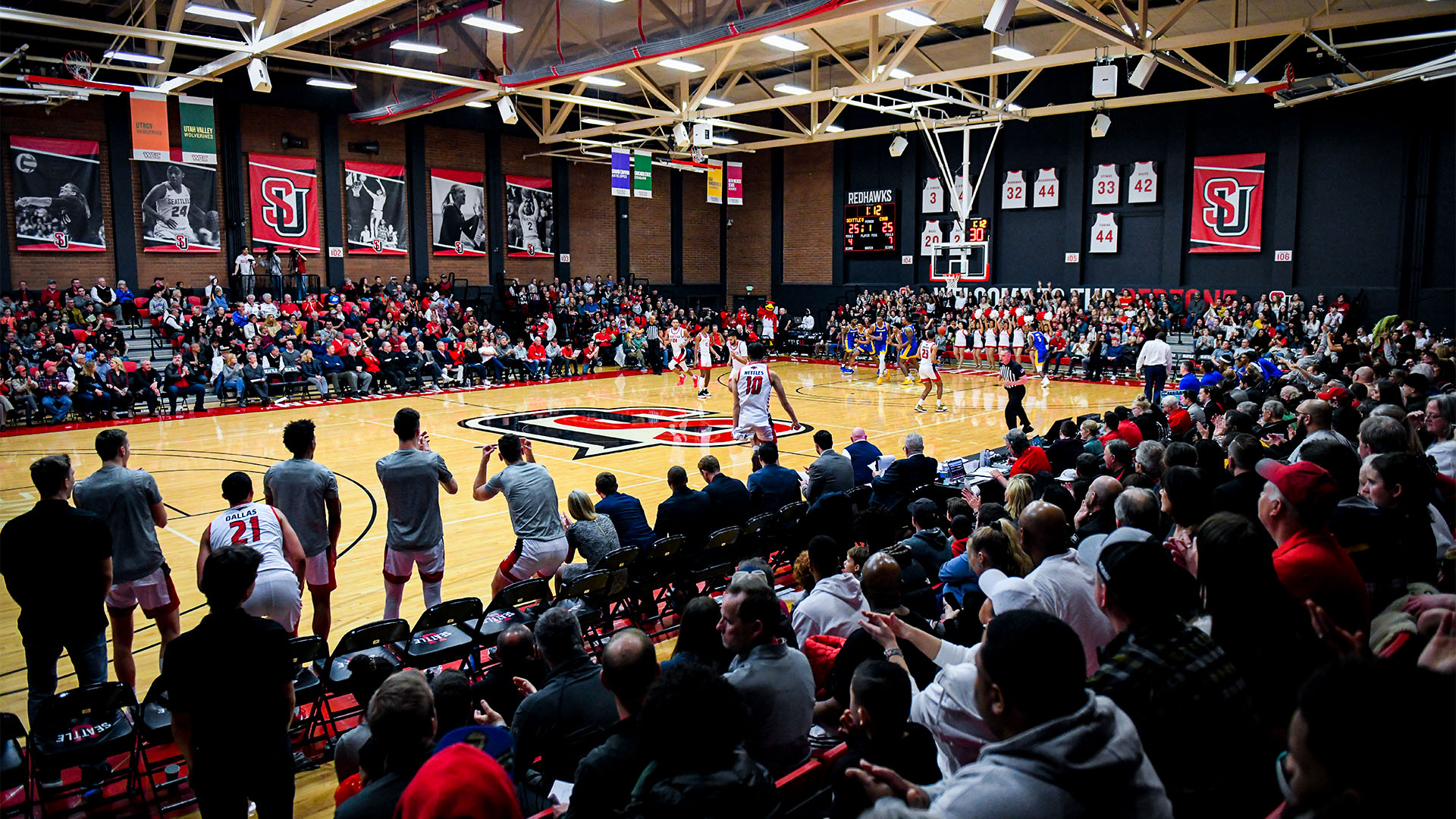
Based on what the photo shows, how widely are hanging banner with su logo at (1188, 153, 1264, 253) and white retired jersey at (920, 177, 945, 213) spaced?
25.2 feet

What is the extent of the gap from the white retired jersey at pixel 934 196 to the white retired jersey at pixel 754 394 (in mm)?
20599

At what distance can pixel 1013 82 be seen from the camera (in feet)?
89.8

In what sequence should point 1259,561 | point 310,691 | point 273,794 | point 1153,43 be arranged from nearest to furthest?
point 1259,561
point 273,794
point 310,691
point 1153,43

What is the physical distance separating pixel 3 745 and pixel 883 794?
12.7 ft

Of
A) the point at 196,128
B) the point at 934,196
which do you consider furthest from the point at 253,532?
the point at 934,196

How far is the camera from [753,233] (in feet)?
117

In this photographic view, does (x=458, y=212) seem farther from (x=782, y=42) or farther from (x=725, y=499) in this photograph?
(x=725, y=499)

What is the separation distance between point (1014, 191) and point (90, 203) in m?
25.2

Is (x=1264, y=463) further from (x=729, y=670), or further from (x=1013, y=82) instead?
(x=1013, y=82)

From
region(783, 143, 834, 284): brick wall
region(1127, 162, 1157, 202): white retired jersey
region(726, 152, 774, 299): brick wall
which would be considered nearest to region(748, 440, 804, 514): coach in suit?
region(1127, 162, 1157, 202): white retired jersey

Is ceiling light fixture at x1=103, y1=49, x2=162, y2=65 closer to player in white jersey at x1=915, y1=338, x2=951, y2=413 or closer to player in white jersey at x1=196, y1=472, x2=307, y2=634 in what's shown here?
player in white jersey at x1=196, y1=472, x2=307, y2=634

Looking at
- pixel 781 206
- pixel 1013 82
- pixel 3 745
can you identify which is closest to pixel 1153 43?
pixel 1013 82

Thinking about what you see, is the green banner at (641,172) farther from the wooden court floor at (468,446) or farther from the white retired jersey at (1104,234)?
the white retired jersey at (1104,234)

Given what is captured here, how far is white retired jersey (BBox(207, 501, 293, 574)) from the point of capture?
192 inches
